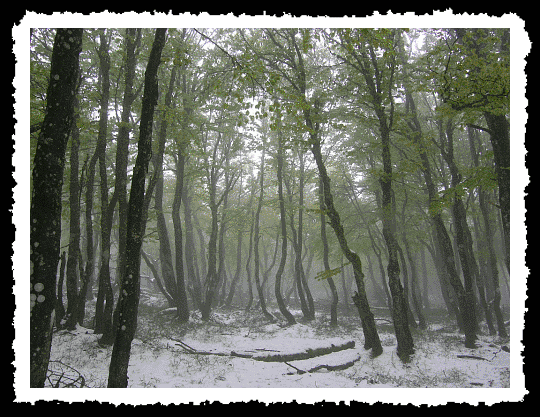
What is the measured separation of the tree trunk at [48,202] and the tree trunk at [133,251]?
3.80 feet

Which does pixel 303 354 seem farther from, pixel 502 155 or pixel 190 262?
pixel 190 262

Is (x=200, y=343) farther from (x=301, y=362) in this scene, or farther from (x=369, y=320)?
(x=369, y=320)

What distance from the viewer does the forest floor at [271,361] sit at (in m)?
7.92

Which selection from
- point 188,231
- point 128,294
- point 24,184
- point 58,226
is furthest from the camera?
point 188,231

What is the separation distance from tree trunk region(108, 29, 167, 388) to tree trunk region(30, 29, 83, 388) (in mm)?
1158

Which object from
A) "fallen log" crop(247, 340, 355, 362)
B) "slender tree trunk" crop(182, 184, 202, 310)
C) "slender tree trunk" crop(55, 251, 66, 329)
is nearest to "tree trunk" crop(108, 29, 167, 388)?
"fallen log" crop(247, 340, 355, 362)

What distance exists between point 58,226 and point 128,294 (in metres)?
1.67

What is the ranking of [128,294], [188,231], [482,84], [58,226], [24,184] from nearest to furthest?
[24,184]
[58,226]
[128,294]
[482,84]
[188,231]

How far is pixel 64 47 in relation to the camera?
14.6 ft

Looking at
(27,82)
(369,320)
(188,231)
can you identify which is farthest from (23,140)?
(188,231)

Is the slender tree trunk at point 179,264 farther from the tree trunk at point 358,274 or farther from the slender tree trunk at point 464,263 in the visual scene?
the slender tree trunk at point 464,263

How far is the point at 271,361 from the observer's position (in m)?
10.2

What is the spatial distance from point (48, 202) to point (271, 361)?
27.3ft

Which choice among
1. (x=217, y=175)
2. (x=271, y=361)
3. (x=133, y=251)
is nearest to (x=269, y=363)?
(x=271, y=361)
